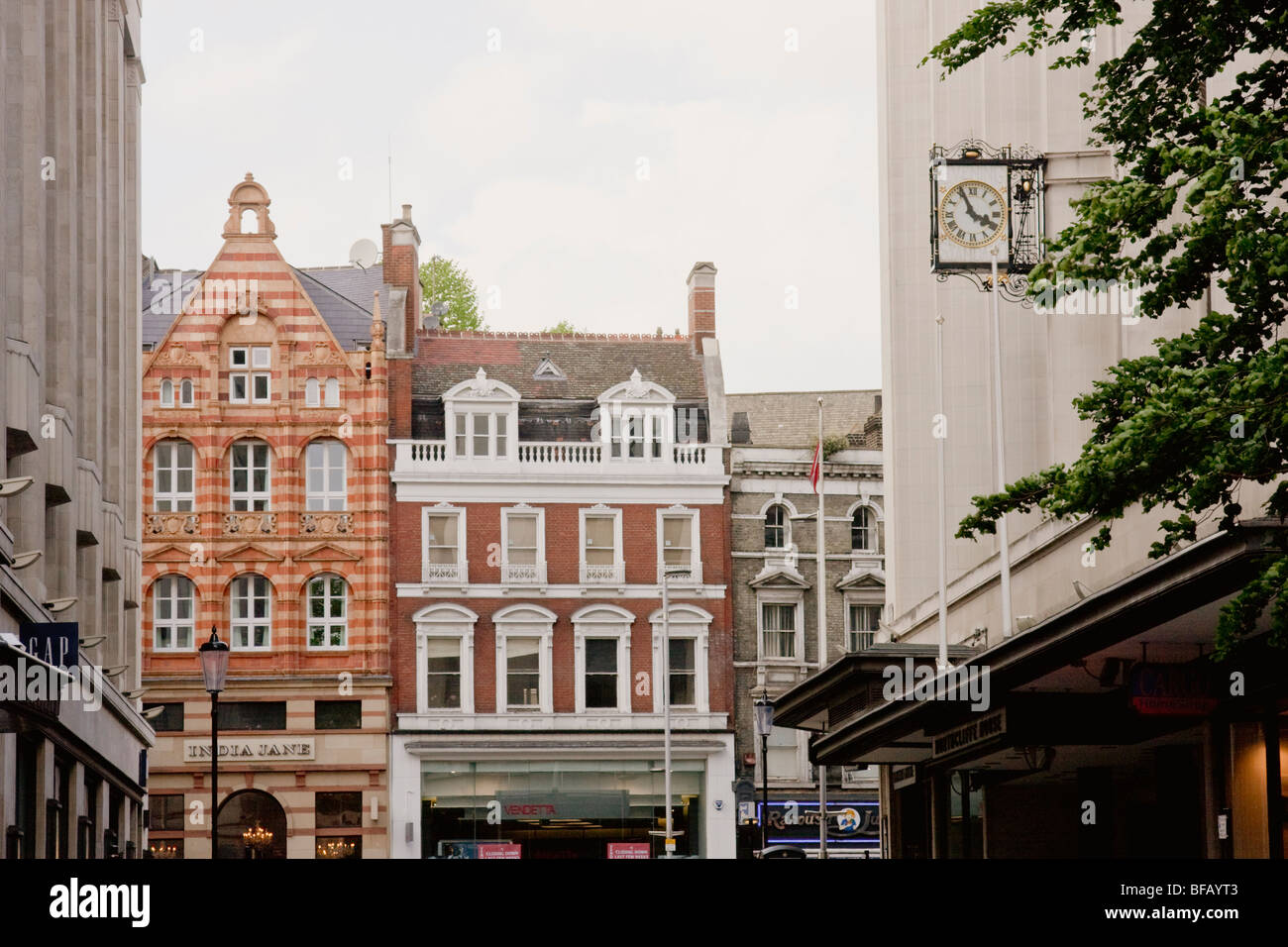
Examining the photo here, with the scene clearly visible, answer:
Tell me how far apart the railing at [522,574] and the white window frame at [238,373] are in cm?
1045

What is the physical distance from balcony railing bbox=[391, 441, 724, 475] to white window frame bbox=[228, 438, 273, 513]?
4.24 meters

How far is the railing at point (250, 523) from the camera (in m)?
61.7

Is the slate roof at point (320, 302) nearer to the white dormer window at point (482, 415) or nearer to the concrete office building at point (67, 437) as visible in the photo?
the white dormer window at point (482, 415)

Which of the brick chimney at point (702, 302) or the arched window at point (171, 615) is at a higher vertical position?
the brick chimney at point (702, 302)

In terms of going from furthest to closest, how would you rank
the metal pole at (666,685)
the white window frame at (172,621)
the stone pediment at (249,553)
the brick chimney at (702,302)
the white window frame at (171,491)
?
the brick chimney at (702,302)
the white window frame at (171,491)
the stone pediment at (249,553)
the white window frame at (172,621)
the metal pole at (666,685)

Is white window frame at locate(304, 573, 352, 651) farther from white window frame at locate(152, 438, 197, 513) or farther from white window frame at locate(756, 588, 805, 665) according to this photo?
white window frame at locate(756, 588, 805, 665)

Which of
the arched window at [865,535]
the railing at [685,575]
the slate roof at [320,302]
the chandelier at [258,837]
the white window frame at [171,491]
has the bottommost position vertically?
the chandelier at [258,837]

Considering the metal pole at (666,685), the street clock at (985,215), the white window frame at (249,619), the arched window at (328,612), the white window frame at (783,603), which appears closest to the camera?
the street clock at (985,215)

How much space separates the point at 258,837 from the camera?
196ft

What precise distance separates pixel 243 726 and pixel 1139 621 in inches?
1866

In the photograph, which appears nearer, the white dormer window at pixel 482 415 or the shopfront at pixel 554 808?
the shopfront at pixel 554 808

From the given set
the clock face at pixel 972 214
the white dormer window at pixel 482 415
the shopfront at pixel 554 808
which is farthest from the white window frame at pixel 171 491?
the clock face at pixel 972 214

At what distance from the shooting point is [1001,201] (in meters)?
29.6
